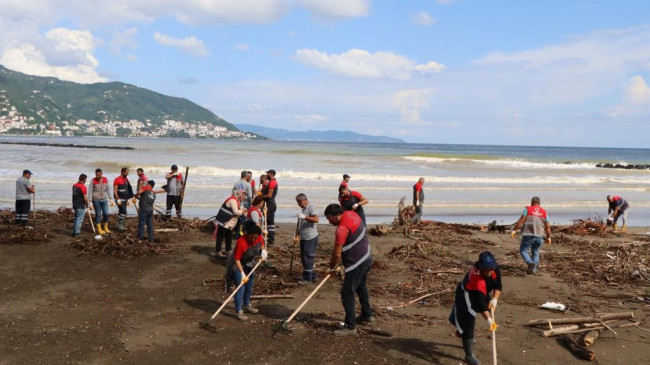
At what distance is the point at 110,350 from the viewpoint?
6793 mm

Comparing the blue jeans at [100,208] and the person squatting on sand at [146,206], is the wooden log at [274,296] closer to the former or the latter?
the person squatting on sand at [146,206]

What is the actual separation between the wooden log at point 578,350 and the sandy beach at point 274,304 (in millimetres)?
163

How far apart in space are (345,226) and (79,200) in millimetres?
9726

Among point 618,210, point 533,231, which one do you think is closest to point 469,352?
point 533,231

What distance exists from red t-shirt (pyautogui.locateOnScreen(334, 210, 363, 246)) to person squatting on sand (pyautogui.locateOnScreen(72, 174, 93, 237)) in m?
9.27

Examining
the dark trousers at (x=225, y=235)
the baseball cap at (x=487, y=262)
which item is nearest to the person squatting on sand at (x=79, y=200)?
the dark trousers at (x=225, y=235)

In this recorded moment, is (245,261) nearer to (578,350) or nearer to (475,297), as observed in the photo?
(475,297)

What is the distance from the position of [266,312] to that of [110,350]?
2.70 m

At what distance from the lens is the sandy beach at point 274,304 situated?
6871 mm

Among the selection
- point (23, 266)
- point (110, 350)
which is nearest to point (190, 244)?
point (23, 266)

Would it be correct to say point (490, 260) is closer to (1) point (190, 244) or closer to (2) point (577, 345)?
(2) point (577, 345)

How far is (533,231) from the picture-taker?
36.1ft

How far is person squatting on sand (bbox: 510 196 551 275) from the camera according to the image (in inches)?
433

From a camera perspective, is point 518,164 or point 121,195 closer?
point 121,195
